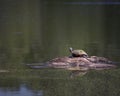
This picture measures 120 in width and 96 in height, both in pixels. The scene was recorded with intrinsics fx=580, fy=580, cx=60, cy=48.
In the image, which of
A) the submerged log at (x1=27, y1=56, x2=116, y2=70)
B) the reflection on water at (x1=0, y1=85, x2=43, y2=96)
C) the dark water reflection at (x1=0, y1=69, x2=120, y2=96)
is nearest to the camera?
the reflection on water at (x1=0, y1=85, x2=43, y2=96)

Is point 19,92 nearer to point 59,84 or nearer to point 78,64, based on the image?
point 59,84

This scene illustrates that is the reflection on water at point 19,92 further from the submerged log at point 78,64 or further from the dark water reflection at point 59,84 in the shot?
the submerged log at point 78,64

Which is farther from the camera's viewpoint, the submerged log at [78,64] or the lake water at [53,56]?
the submerged log at [78,64]

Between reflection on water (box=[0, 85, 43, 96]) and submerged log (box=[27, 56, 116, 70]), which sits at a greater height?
reflection on water (box=[0, 85, 43, 96])

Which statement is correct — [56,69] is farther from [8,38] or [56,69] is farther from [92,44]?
[8,38]

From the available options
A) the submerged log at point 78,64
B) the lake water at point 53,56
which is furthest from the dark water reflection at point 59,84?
the submerged log at point 78,64

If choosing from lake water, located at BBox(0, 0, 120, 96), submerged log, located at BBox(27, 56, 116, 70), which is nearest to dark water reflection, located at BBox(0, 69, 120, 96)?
lake water, located at BBox(0, 0, 120, 96)

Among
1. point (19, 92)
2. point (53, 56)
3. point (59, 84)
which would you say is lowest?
point (53, 56)

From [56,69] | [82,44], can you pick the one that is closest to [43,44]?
[82,44]

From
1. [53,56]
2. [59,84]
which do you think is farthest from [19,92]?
[53,56]

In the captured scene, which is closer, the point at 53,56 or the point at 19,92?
the point at 19,92

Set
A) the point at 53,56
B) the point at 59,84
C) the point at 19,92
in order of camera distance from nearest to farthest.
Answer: the point at 19,92, the point at 59,84, the point at 53,56

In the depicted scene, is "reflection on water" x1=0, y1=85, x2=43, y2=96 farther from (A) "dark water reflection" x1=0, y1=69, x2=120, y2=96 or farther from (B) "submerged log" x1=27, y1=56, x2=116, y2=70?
(B) "submerged log" x1=27, y1=56, x2=116, y2=70

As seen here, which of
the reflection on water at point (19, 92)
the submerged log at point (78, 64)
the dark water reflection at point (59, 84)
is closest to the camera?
the reflection on water at point (19, 92)
